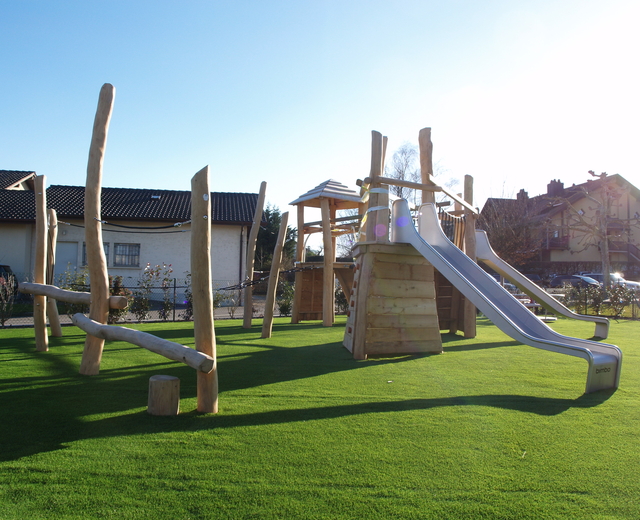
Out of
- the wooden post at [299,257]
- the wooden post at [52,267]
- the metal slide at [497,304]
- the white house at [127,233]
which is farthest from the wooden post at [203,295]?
the white house at [127,233]

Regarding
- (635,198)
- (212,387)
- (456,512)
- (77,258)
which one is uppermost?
(635,198)

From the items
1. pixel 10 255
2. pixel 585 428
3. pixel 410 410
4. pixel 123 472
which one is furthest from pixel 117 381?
pixel 10 255

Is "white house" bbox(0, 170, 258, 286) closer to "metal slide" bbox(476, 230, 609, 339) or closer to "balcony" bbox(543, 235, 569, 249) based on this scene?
"metal slide" bbox(476, 230, 609, 339)

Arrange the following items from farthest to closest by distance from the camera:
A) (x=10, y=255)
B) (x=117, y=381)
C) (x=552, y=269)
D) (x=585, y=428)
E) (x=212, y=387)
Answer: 1. (x=552, y=269)
2. (x=10, y=255)
3. (x=117, y=381)
4. (x=212, y=387)
5. (x=585, y=428)

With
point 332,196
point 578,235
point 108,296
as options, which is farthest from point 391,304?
point 578,235

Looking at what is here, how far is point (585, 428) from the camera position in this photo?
3.90m

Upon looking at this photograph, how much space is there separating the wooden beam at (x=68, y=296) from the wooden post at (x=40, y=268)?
73 cm

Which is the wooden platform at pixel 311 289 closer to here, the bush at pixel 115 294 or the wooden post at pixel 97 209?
the bush at pixel 115 294

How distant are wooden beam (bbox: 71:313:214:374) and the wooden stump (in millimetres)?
210

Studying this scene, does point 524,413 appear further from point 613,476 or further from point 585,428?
point 613,476

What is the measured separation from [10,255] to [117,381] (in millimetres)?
21621

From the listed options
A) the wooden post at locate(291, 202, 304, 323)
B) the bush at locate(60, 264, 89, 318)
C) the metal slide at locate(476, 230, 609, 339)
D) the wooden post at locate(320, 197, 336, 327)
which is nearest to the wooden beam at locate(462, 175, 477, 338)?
the metal slide at locate(476, 230, 609, 339)

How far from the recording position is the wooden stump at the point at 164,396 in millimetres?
4109

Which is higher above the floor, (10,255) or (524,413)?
(10,255)
